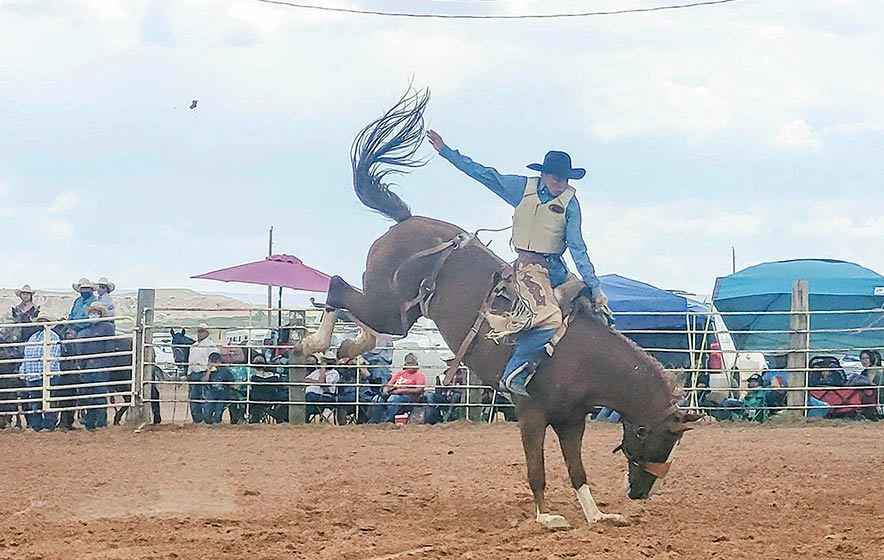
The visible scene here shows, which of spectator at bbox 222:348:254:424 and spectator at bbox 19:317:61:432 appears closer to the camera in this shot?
spectator at bbox 19:317:61:432

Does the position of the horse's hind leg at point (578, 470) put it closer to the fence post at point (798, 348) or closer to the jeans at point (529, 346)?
the jeans at point (529, 346)

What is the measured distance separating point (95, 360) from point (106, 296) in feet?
2.96

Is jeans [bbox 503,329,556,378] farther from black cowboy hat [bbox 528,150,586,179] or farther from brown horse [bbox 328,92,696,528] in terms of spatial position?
black cowboy hat [bbox 528,150,586,179]

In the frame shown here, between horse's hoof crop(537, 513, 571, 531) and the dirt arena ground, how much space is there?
0.24 ft

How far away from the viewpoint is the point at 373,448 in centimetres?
1078

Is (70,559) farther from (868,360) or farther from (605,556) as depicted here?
(868,360)

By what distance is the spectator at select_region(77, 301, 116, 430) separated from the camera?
43.7ft

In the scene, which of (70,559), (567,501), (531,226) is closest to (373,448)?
(567,501)

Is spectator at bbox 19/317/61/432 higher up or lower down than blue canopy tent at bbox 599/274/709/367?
lower down

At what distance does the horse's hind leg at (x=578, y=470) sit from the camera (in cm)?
666

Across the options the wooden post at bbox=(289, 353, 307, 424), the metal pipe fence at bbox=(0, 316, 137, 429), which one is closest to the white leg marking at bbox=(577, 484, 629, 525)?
the wooden post at bbox=(289, 353, 307, 424)

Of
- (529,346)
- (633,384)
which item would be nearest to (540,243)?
(529,346)

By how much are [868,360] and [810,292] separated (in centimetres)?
255

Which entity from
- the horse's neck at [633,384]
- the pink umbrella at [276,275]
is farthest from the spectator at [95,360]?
the horse's neck at [633,384]
